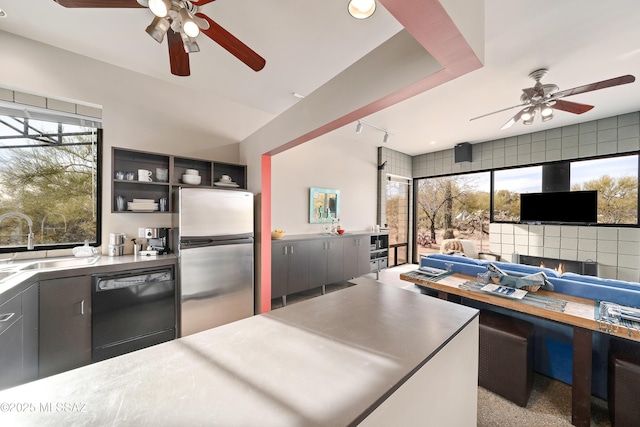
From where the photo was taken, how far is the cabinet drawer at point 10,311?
1458mm

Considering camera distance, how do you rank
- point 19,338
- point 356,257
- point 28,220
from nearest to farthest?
point 19,338, point 28,220, point 356,257

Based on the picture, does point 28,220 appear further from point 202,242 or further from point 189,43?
point 189,43

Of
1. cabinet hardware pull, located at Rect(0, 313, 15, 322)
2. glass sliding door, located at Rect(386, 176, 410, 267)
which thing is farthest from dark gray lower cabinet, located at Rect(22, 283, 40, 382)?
glass sliding door, located at Rect(386, 176, 410, 267)

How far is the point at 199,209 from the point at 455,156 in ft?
17.9

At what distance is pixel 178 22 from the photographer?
4.99 ft

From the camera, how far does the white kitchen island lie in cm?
58

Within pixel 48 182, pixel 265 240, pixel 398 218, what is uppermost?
pixel 48 182

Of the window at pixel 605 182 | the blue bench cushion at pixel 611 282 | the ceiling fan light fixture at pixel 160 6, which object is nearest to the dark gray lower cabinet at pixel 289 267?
the ceiling fan light fixture at pixel 160 6

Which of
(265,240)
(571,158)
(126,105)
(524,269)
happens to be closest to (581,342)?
(524,269)

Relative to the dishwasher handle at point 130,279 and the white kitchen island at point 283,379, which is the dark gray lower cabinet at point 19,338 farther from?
the white kitchen island at point 283,379

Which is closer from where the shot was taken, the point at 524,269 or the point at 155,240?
the point at 524,269

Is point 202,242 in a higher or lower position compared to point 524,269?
higher

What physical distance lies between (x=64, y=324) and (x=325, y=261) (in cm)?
301

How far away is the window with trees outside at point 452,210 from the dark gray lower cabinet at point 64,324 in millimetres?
6382
